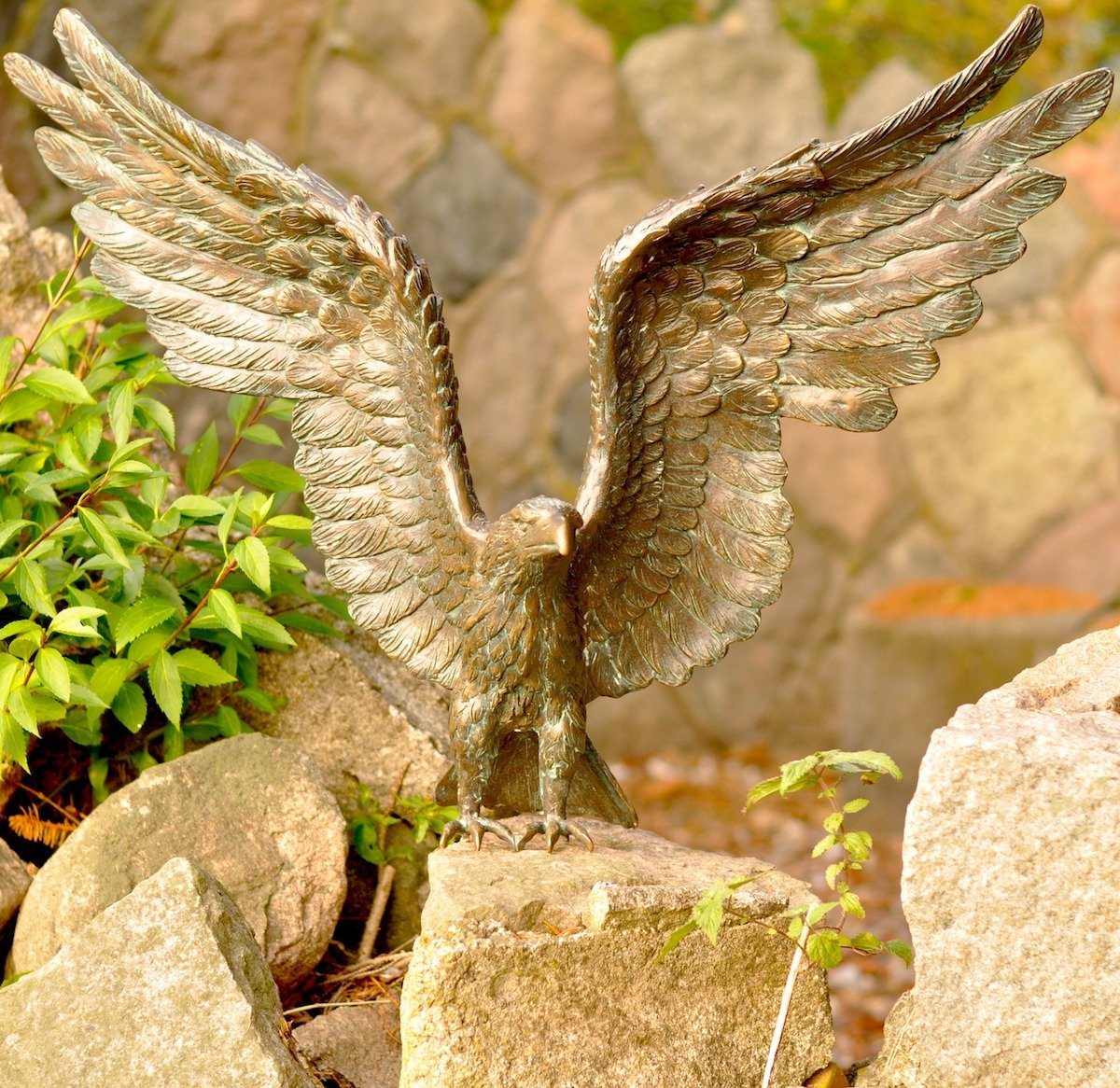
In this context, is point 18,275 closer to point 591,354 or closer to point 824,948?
point 591,354

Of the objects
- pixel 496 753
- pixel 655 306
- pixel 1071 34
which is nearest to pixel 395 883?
pixel 496 753

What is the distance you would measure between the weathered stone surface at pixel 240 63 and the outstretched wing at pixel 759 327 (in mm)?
3294

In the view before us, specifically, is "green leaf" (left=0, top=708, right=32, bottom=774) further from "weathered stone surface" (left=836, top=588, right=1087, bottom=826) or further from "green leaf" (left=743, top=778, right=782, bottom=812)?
"weathered stone surface" (left=836, top=588, right=1087, bottom=826)

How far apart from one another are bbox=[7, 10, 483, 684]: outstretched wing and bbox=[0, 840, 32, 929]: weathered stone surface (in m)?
0.69

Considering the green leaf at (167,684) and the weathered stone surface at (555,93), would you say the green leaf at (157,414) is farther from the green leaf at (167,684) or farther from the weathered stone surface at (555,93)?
the weathered stone surface at (555,93)

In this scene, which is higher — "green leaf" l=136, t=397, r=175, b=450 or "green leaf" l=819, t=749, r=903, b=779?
"green leaf" l=136, t=397, r=175, b=450

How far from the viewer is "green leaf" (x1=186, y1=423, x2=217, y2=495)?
278 cm

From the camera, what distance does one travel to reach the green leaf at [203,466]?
278 cm

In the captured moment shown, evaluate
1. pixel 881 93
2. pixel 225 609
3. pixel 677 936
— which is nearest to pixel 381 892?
pixel 225 609

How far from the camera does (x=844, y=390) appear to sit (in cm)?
218

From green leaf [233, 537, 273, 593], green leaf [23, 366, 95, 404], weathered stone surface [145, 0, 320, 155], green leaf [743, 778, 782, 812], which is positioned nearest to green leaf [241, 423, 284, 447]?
green leaf [23, 366, 95, 404]

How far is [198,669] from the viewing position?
8.11 ft

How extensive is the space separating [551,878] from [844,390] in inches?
32.2

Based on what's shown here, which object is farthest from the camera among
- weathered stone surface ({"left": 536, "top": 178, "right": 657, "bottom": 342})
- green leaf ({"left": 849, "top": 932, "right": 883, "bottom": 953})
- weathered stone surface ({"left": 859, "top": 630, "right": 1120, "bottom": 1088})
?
weathered stone surface ({"left": 536, "top": 178, "right": 657, "bottom": 342})
